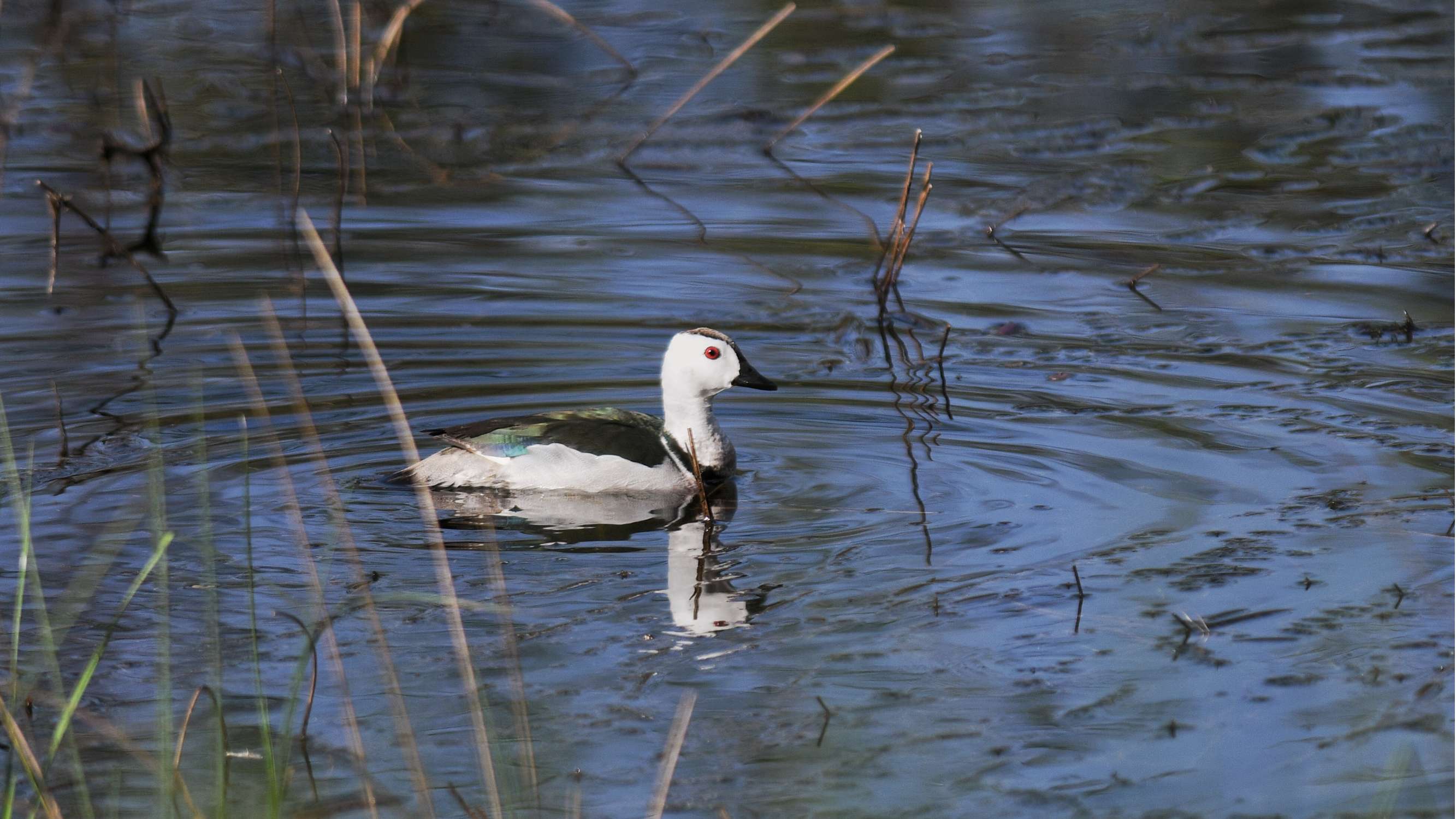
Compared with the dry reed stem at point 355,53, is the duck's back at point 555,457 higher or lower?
lower

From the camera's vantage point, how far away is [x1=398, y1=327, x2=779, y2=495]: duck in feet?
24.6

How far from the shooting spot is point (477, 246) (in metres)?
11.1

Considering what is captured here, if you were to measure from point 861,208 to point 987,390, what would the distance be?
3294mm

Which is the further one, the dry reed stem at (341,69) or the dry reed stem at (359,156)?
the dry reed stem at (341,69)

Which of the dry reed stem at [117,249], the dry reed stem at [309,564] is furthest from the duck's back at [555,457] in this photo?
the dry reed stem at [117,249]

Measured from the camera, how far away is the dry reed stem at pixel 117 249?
29.6ft

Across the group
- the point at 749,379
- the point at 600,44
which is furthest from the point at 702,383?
the point at 600,44

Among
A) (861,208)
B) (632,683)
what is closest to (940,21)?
(861,208)

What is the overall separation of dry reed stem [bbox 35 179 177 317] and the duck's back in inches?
96.4

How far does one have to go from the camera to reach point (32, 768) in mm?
4098

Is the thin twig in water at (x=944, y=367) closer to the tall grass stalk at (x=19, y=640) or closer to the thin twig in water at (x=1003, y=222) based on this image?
the thin twig in water at (x=1003, y=222)

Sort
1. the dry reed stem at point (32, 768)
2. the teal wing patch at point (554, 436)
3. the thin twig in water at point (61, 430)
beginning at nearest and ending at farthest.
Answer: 1. the dry reed stem at point (32, 768)
2. the teal wing patch at point (554, 436)
3. the thin twig in water at point (61, 430)

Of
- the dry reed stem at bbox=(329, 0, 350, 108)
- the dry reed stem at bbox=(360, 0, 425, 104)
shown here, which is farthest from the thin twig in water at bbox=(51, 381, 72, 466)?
the dry reed stem at bbox=(329, 0, 350, 108)

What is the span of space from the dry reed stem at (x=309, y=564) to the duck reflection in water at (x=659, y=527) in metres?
0.67
